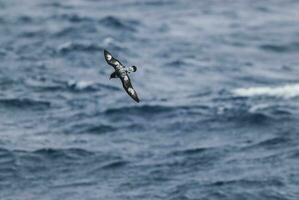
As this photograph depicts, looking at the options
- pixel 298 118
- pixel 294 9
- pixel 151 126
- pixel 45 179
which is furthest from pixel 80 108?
pixel 294 9

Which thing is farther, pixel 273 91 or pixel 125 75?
pixel 273 91

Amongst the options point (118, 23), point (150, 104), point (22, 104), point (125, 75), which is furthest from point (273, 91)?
point (125, 75)

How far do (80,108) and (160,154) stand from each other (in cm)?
1232

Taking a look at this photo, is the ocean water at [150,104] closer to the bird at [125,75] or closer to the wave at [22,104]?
the wave at [22,104]

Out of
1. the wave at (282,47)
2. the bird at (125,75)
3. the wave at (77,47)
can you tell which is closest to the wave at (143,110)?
the wave at (77,47)

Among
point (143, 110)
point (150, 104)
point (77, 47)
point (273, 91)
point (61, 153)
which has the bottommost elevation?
point (61, 153)

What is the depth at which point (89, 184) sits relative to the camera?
252 feet

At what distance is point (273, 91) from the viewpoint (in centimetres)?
9406

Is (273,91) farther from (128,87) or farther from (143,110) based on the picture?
(128,87)

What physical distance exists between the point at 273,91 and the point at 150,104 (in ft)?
40.9

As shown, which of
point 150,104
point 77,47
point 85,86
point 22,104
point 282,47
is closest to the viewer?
point 150,104

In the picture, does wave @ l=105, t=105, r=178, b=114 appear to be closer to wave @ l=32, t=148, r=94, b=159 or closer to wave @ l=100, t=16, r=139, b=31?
wave @ l=32, t=148, r=94, b=159

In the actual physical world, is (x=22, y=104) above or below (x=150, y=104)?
above

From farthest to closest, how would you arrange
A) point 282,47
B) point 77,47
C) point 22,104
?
1. point 282,47
2. point 77,47
3. point 22,104
